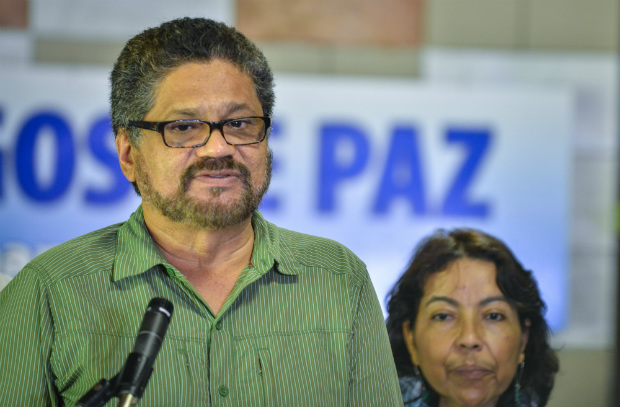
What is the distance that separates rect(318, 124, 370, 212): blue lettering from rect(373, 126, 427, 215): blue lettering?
11 centimetres

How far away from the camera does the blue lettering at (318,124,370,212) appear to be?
272cm

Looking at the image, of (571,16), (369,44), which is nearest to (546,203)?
(571,16)

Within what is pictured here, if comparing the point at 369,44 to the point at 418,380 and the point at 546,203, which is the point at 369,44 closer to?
the point at 546,203

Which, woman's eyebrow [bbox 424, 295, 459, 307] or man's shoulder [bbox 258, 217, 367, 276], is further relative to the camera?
woman's eyebrow [bbox 424, 295, 459, 307]

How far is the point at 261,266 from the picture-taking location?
1705 mm

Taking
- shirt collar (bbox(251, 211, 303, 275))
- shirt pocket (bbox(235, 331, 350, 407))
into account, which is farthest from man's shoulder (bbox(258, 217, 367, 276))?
shirt pocket (bbox(235, 331, 350, 407))

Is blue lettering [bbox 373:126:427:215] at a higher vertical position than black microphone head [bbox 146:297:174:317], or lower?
higher

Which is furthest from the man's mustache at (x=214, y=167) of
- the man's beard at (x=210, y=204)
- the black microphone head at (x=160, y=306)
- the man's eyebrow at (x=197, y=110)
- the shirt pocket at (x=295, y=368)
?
the black microphone head at (x=160, y=306)

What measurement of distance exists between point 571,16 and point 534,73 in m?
0.30

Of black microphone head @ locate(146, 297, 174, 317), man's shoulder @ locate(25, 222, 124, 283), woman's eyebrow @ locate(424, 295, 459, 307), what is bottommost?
woman's eyebrow @ locate(424, 295, 459, 307)

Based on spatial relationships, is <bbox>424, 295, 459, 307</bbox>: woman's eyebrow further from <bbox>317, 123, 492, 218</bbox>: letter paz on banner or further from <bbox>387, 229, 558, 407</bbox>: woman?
<bbox>317, 123, 492, 218</bbox>: letter paz on banner

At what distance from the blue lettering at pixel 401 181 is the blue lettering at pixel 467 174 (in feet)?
0.38

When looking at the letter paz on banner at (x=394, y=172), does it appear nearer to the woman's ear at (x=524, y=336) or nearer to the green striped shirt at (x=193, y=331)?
the woman's ear at (x=524, y=336)

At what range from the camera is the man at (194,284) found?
156cm
